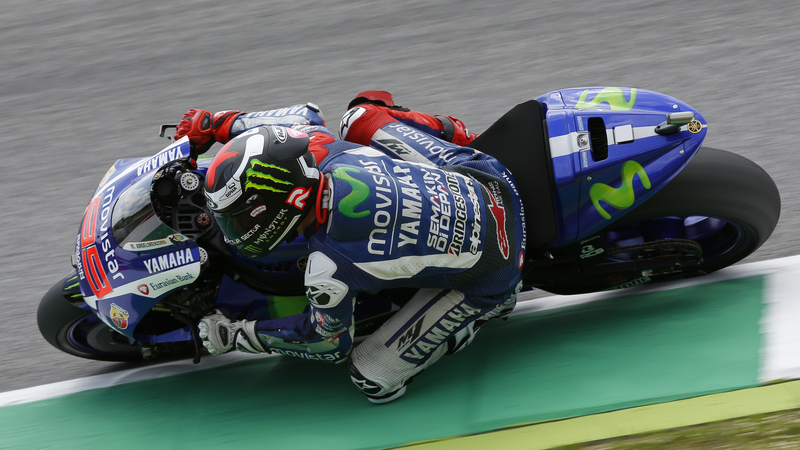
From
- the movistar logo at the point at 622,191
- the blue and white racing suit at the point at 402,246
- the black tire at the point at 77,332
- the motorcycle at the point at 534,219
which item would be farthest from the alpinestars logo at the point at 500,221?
the black tire at the point at 77,332

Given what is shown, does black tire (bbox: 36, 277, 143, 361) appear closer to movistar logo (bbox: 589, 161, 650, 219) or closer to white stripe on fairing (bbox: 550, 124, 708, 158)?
white stripe on fairing (bbox: 550, 124, 708, 158)

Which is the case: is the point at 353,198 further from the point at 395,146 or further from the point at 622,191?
the point at 622,191

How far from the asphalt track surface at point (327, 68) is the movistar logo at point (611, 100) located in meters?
1.54

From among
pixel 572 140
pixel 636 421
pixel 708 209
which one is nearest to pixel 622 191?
pixel 572 140

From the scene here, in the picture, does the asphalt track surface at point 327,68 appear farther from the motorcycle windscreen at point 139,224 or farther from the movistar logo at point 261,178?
the movistar logo at point 261,178

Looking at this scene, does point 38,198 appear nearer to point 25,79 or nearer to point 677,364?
point 25,79

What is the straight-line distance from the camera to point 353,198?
2.77 meters

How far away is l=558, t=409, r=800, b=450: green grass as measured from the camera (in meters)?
2.66

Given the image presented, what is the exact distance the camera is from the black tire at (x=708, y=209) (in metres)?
3.27

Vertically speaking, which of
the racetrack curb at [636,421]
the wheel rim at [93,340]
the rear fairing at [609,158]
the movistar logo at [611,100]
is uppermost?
the movistar logo at [611,100]

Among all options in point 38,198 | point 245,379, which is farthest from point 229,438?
point 38,198

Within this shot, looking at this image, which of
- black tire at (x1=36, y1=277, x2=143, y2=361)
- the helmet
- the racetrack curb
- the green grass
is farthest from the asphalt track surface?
the helmet

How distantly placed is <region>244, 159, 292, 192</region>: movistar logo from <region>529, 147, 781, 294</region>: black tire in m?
1.31

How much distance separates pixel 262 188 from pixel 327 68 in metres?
3.53
